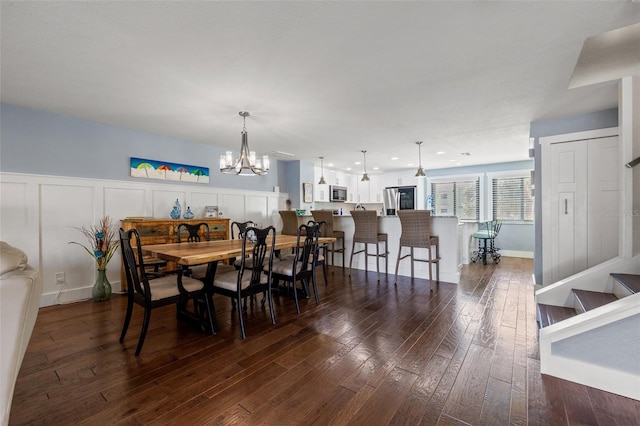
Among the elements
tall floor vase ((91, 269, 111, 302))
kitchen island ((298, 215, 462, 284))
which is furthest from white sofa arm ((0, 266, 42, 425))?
kitchen island ((298, 215, 462, 284))

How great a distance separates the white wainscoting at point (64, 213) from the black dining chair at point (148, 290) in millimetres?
1793

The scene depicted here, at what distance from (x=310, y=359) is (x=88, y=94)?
3.32m

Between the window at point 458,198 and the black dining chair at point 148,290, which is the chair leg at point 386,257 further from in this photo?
the window at point 458,198

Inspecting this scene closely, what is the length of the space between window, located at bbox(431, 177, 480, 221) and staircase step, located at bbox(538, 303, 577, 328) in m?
4.83

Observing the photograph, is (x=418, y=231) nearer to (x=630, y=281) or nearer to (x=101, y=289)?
(x=630, y=281)

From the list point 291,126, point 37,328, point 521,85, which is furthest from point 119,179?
point 521,85

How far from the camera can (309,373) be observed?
184 centimetres

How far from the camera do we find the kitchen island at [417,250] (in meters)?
4.10

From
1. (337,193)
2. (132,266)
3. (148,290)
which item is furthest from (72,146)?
(337,193)

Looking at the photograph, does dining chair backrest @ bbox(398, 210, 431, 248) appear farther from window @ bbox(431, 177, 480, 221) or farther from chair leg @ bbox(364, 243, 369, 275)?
window @ bbox(431, 177, 480, 221)

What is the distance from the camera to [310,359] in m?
2.01

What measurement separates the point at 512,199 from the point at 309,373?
695 cm

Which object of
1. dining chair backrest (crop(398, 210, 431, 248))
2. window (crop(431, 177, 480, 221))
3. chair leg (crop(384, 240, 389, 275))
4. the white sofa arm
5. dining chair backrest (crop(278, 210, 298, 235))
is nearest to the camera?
the white sofa arm

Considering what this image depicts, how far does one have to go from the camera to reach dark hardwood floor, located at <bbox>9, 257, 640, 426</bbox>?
1473 mm
